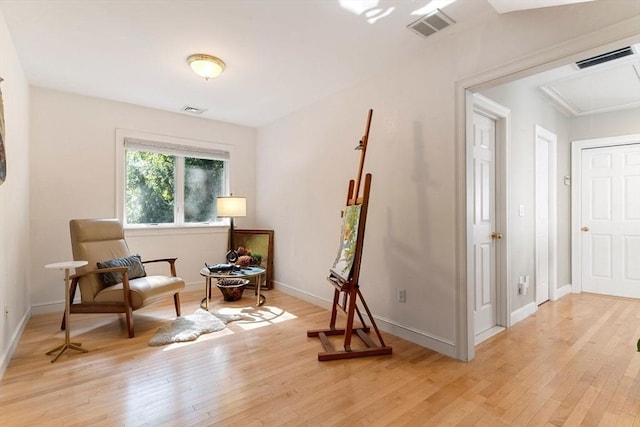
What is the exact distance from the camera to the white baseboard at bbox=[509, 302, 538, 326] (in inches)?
129

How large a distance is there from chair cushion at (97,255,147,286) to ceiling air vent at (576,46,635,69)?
4670 mm

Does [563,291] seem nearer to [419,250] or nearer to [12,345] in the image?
[419,250]

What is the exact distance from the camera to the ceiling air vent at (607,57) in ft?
8.86

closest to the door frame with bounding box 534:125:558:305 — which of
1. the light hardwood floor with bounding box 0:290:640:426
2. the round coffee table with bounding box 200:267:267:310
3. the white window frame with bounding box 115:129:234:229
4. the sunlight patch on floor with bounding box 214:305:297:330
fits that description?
the light hardwood floor with bounding box 0:290:640:426

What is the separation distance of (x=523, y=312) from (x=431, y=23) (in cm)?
308

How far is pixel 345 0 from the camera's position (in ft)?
6.89

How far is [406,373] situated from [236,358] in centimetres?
131

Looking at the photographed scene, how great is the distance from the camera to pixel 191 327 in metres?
3.10

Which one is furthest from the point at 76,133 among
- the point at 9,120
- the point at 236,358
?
the point at 236,358

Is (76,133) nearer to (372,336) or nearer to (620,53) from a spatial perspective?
(372,336)

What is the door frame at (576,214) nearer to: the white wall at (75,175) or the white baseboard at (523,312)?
the white baseboard at (523,312)

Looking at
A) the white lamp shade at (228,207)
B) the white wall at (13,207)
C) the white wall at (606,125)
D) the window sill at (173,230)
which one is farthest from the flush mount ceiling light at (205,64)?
the white wall at (606,125)

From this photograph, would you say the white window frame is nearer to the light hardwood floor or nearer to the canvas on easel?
the light hardwood floor

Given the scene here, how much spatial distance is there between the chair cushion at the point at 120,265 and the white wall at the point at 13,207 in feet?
2.14
